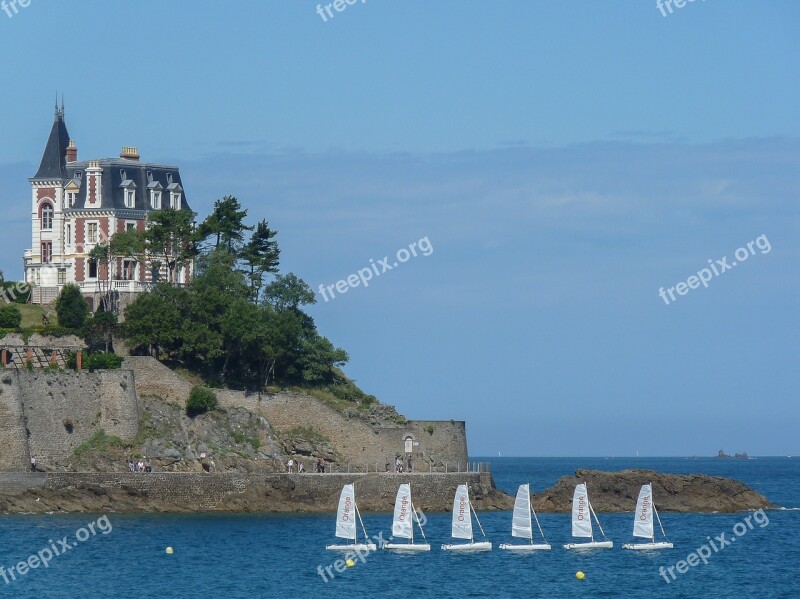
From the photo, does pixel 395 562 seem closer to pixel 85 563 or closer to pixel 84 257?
pixel 85 563

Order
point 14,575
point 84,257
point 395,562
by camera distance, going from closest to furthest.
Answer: point 14,575 < point 395,562 < point 84,257

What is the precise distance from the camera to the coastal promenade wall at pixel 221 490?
72938mm

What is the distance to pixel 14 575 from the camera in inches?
2320

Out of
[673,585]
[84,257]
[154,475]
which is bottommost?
[673,585]

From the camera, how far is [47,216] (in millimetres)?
90312

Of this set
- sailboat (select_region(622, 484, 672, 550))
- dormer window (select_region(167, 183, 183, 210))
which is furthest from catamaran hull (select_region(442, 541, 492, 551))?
dormer window (select_region(167, 183, 183, 210))

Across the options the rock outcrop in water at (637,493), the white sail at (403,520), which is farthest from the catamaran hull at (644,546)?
the rock outcrop in water at (637,493)

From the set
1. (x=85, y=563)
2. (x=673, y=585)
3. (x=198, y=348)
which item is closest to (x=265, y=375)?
(x=198, y=348)

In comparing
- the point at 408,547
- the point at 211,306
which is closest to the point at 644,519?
the point at 408,547

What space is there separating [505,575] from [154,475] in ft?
64.4

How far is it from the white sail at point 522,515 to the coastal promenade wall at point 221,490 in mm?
12796

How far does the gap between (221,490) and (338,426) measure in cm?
828

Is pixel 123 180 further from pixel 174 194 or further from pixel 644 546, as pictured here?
pixel 644 546

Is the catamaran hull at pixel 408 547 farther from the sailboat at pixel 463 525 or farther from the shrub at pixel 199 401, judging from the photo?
the shrub at pixel 199 401
